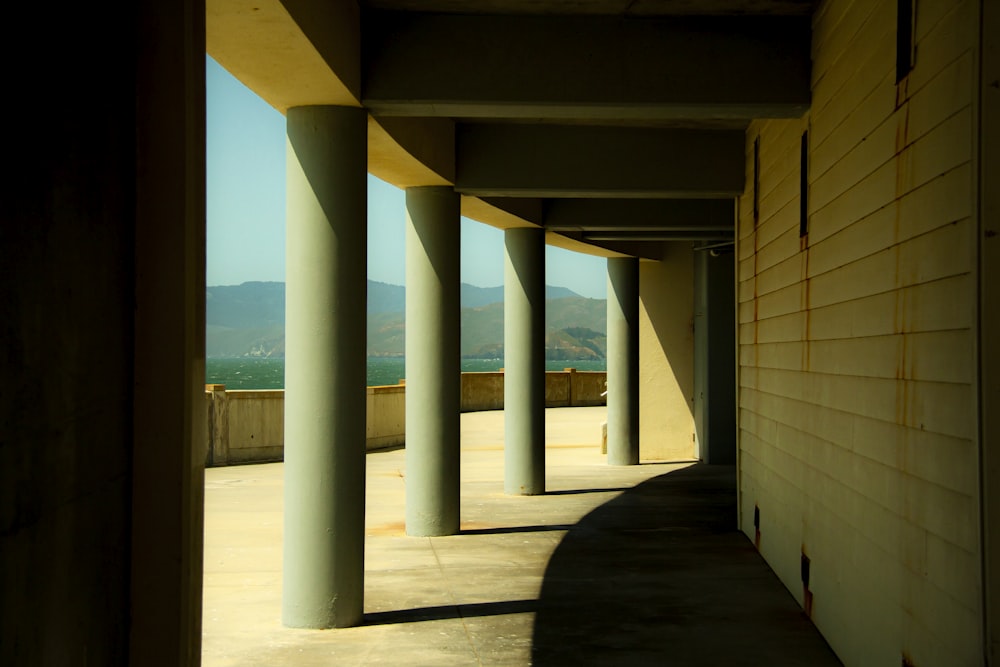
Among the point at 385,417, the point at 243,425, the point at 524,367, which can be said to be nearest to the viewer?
the point at 524,367

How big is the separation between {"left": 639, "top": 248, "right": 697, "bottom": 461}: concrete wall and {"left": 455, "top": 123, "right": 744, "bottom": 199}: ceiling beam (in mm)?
9126

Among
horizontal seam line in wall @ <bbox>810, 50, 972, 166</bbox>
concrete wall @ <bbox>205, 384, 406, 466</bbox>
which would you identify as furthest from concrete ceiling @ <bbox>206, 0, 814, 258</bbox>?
concrete wall @ <bbox>205, 384, 406, 466</bbox>

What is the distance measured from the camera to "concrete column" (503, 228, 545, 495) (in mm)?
14922

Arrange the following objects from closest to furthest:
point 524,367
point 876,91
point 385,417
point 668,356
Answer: point 876,91, point 524,367, point 668,356, point 385,417

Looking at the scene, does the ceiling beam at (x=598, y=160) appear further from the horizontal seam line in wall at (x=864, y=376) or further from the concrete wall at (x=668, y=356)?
the concrete wall at (x=668, y=356)

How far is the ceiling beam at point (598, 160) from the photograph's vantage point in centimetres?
1147

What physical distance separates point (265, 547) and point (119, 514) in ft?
25.0

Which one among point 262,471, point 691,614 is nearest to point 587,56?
point 691,614

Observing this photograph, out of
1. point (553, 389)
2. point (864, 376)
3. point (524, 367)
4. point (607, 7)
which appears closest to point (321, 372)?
point (607, 7)

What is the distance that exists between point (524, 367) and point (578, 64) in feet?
24.9

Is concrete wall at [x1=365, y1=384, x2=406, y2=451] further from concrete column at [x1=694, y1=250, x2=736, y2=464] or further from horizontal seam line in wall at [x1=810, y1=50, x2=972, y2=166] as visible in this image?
horizontal seam line in wall at [x1=810, y1=50, x2=972, y2=166]

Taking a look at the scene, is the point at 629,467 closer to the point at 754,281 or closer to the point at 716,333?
the point at 716,333

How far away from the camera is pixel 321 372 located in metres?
7.73

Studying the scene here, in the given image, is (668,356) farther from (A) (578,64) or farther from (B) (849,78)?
(B) (849,78)
